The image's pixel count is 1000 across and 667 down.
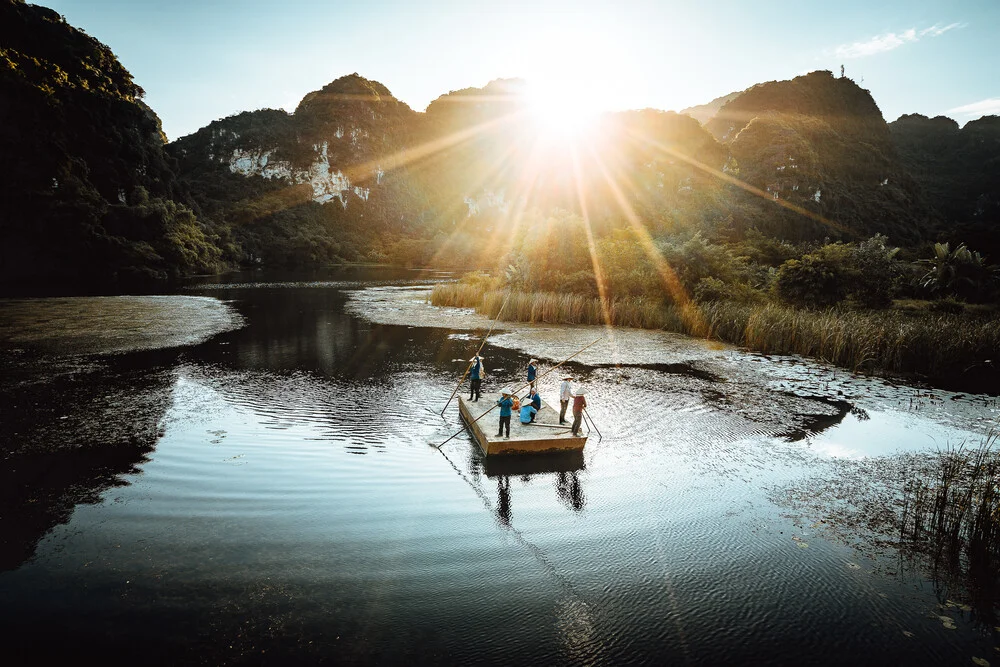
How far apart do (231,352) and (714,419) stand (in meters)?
20.2

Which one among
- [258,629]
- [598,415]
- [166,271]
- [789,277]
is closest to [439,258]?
[166,271]

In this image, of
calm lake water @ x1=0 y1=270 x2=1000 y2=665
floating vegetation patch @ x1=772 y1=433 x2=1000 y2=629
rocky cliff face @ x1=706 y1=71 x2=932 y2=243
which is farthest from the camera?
rocky cliff face @ x1=706 y1=71 x2=932 y2=243

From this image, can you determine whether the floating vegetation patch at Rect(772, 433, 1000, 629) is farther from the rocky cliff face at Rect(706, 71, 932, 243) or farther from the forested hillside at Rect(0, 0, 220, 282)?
the rocky cliff face at Rect(706, 71, 932, 243)

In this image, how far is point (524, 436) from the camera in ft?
37.4

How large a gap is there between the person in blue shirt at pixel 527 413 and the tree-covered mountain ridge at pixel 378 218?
33698 millimetres

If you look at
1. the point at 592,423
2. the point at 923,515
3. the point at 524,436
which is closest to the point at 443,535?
the point at 524,436

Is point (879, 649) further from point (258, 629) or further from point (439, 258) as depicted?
point (439, 258)

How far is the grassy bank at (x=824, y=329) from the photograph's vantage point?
20156 mm

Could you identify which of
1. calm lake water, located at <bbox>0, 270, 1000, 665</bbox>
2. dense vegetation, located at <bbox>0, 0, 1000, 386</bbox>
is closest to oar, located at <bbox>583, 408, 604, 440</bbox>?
calm lake water, located at <bbox>0, 270, 1000, 665</bbox>

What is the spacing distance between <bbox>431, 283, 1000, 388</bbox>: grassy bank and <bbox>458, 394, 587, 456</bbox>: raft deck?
51.0 ft

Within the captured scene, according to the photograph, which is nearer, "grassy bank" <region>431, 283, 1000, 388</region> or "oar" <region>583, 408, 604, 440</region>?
"oar" <region>583, 408, 604, 440</region>

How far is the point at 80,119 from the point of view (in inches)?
2916

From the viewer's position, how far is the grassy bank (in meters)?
20.2

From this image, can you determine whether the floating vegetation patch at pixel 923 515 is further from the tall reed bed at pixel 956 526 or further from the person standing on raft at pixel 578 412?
the person standing on raft at pixel 578 412
